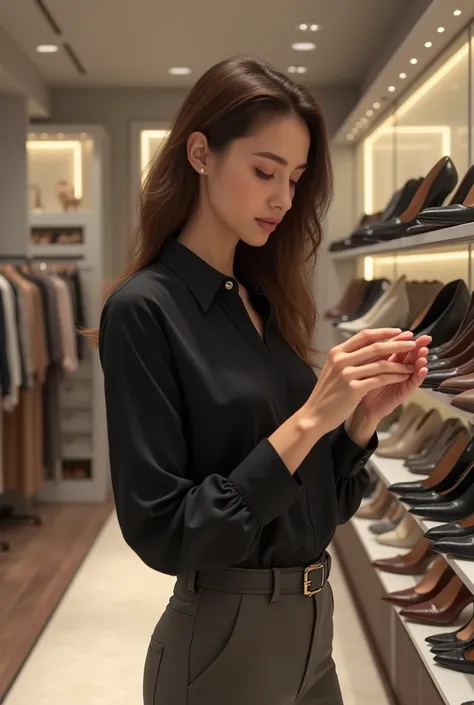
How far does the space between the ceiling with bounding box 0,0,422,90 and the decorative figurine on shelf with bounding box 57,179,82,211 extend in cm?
71

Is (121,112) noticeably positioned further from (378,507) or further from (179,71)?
(378,507)

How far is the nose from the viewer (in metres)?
1.24

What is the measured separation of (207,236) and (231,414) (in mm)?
283

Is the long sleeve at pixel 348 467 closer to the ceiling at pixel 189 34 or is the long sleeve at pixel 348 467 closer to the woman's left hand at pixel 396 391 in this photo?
the woman's left hand at pixel 396 391

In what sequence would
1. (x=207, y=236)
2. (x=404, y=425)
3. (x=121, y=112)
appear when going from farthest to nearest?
1. (x=121, y=112)
2. (x=404, y=425)
3. (x=207, y=236)

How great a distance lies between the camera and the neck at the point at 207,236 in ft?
4.31

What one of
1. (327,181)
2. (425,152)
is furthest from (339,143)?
(327,181)

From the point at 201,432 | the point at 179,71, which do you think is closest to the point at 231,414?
the point at 201,432

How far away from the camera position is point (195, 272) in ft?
4.19

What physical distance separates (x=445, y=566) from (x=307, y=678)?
60.2 inches

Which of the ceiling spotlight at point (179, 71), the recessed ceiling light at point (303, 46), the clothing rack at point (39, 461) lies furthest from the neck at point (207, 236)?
the ceiling spotlight at point (179, 71)

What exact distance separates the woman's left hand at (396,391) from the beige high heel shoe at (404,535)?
2.07 meters

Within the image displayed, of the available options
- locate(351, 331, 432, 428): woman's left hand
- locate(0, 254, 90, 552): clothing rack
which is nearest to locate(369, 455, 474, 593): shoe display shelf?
locate(351, 331, 432, 428): woman's left hand

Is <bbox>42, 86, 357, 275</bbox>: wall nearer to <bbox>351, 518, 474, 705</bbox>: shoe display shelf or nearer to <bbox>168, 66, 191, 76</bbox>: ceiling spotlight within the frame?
<bbox>168, 66, 191, 76</bbox>: ceiling spotlight
